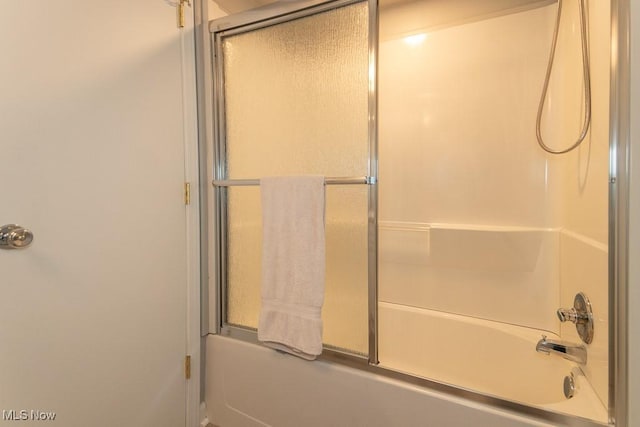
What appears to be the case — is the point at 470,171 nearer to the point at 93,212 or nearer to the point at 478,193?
the point at 478,193


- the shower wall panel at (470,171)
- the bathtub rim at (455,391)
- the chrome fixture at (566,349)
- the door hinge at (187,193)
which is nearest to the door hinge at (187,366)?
the bathtub rim at (455,391)

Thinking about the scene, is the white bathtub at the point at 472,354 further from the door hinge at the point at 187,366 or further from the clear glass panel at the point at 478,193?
the door hinge at the point at 187,366

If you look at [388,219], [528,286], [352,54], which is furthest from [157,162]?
[528,286]

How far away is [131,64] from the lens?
A: 1.29m

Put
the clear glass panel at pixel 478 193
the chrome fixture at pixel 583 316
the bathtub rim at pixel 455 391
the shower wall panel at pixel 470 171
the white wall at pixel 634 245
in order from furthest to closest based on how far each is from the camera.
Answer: the shower wall panel at pixel 470 171 → the clear glass panel at pixel 478 193 → the chrome fixture at pixel 583 316 → the bathtub rim at pixel 455 391 → the white wall at pixel 634 245

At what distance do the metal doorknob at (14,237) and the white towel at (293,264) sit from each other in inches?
31.2

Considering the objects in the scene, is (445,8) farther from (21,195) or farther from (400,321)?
(21,195)

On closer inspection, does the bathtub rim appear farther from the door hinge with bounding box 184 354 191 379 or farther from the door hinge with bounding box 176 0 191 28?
the door hinge with bounding box 176 0 191 28

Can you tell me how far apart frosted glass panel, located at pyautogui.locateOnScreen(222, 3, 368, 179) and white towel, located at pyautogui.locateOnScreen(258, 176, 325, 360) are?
13 centimetres

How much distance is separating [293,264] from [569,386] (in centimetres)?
119

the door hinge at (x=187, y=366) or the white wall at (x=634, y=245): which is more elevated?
the white wall at (x=634, y=245)

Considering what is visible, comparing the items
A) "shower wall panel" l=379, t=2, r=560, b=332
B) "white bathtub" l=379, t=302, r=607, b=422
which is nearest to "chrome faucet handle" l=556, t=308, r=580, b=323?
"white bathtub" l=379, t=302, r=607, b=422

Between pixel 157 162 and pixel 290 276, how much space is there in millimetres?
782

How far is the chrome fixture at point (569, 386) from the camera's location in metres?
1.19
